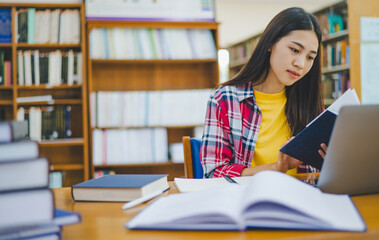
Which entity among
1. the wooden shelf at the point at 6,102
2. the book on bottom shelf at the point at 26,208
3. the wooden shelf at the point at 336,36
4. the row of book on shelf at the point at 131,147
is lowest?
the row of book on shelf at the point at 131,147

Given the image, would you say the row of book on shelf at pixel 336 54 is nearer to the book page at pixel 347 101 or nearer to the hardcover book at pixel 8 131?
the book page at pixel 347 101

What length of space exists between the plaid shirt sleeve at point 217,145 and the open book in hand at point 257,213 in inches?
26.9

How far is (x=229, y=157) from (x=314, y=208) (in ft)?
2.78

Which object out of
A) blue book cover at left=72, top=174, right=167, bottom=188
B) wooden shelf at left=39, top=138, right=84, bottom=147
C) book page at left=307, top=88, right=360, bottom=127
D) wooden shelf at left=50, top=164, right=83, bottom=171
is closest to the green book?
wooden shelf at left=39, top=138, right=84, bottom=147

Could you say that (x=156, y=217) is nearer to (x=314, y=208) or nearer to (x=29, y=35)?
(x=314, y=208)

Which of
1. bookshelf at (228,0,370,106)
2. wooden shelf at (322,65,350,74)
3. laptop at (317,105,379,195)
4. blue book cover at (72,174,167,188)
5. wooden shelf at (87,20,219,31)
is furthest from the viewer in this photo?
wooden shelf at (322,65,350,74)

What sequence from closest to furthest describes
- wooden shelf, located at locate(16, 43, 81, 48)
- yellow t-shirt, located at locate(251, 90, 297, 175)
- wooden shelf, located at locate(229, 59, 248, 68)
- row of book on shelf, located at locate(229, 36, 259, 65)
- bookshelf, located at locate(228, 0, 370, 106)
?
yellow t-shirt, located at locate(251, 90, 297, 175), wooden shelf, located at locate(16, 43, 81, 48), bookshelf, located at locate(228, 0, 370, 106), row of book on shelf, located at locate(229, 36, 259, 65), wooden shelf, located at locate(229, 59, 248, 68)

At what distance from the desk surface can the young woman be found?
2.02 feet

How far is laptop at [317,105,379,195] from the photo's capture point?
0.78m

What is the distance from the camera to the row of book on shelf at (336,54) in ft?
12.7

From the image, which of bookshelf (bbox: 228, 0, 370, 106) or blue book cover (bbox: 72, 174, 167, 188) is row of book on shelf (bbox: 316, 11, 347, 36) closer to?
bookshelf (bbox: 228, 0, 370, 106)

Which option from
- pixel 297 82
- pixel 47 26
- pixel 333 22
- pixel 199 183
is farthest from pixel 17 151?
pixel 333 22

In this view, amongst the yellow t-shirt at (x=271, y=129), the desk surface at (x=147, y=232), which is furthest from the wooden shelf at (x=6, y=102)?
the desk surface at (x=147, y=232)

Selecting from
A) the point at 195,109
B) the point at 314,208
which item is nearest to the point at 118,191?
the point at 314,208
